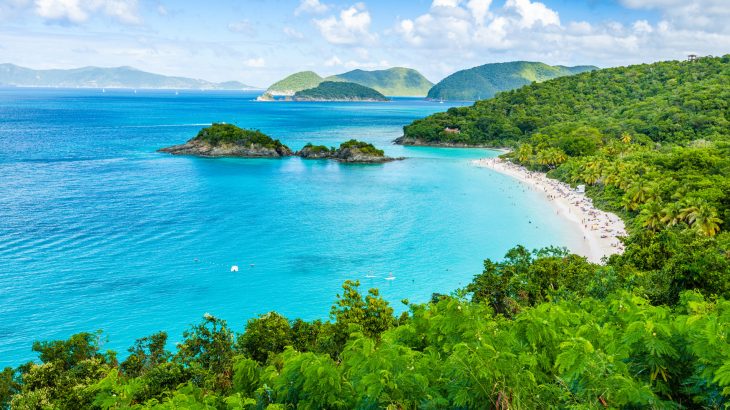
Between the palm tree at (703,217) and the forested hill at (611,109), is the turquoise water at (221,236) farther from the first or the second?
the forested hill at (611,109)

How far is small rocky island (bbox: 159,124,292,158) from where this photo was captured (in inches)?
4520

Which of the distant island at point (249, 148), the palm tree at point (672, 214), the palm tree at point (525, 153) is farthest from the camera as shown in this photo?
the distant island at point (249, 148)

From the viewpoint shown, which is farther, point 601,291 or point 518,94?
point 518,94

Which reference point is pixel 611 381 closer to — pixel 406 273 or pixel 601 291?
pixel 601 291

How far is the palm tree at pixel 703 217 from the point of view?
45.4m

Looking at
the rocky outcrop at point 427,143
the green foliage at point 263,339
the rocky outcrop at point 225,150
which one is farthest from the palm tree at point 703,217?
the rocky outcrop at point 225,150

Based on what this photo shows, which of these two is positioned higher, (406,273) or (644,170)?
(644,170)

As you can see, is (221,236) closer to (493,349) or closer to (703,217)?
(493,349)

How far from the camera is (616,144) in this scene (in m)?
93.8

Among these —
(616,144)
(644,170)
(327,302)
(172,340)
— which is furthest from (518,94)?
(172,340)

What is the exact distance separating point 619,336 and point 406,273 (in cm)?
3318

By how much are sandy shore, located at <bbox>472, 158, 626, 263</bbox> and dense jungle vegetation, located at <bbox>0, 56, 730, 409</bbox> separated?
8.88ft

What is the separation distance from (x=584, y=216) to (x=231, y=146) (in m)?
85.6

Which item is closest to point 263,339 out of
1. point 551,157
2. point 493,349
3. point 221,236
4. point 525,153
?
point 493,349
